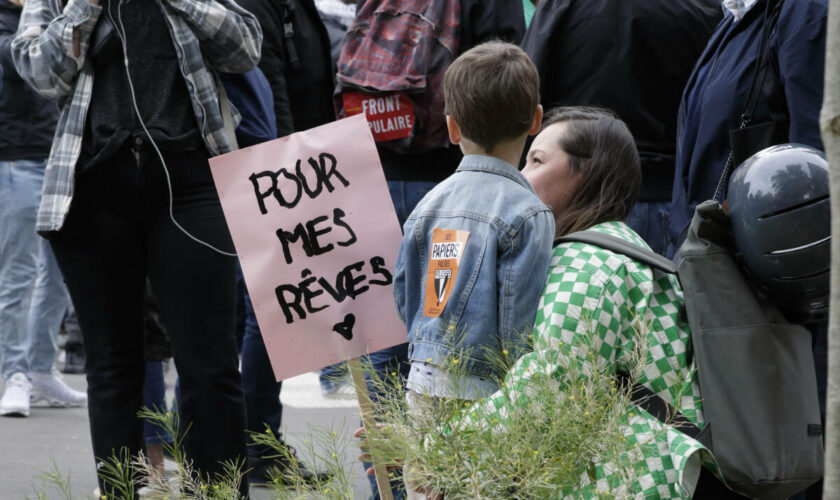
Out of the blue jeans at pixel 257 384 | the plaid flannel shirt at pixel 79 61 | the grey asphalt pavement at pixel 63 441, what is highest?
the plaid flannel shirt at pixel 79 61

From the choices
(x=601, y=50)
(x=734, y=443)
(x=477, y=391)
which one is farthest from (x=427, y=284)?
(x=601, y=50)

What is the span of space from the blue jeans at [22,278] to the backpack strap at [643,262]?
180 inches

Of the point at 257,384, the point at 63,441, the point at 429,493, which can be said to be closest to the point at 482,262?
the point at 429,493

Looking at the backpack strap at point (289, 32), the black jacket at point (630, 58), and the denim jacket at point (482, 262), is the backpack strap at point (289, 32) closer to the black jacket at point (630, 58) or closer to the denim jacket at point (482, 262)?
the black jacket at point (630, 58)

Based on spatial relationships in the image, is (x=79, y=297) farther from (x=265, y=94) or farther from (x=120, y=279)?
(x=265, y=94)

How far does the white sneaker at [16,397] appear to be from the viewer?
19.3 feet

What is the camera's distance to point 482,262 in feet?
7.33

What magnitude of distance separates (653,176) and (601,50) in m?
0.49

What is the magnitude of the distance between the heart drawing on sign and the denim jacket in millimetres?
331

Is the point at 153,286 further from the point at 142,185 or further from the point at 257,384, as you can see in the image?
the point at 257,384

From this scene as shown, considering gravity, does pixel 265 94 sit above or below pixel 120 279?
above

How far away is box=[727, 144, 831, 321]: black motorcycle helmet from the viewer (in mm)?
1920

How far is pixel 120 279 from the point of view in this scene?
10.9 ft

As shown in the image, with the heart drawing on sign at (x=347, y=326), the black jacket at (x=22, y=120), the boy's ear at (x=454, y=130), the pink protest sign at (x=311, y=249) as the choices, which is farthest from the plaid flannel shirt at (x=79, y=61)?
the black jacket at (x=22, y=120)
